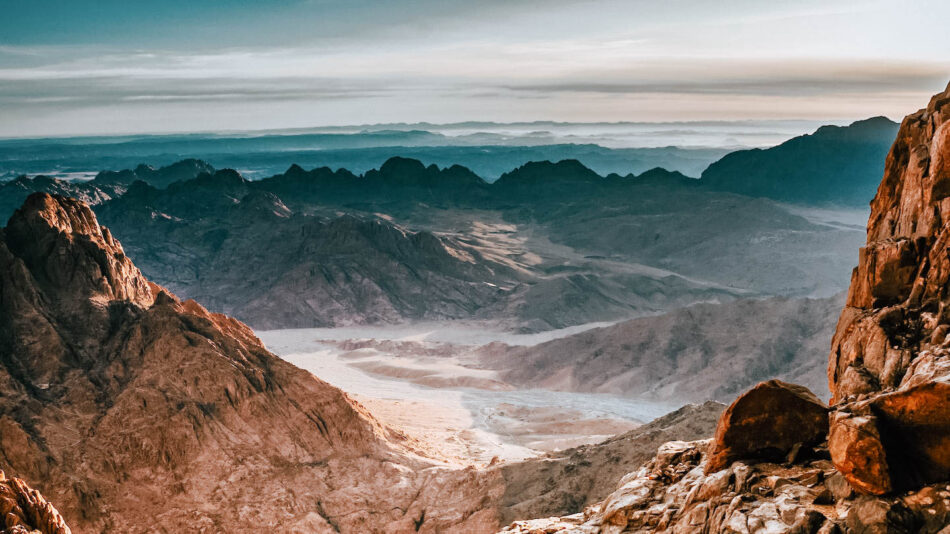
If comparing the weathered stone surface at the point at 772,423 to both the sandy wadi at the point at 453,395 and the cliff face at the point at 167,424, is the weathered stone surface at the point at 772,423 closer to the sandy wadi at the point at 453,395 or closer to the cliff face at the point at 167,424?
the cliff face at the point at 167,424

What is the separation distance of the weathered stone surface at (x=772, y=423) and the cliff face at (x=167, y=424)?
28662 millimetres

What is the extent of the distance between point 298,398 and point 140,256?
528 ft

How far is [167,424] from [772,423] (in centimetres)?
3868

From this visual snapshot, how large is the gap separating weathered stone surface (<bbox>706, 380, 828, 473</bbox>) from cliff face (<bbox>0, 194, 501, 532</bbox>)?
28662 millimetres

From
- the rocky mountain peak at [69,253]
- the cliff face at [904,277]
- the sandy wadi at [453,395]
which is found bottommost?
the sandy wadi at [453,395]

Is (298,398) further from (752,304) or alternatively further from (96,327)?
(752,304)

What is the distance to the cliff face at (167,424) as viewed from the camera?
4359cm

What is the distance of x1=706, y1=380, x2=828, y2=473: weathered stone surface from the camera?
16250 mm

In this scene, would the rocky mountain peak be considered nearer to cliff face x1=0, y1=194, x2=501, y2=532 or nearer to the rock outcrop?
cliff face x1=0, y1=194, x2=501, y2=532

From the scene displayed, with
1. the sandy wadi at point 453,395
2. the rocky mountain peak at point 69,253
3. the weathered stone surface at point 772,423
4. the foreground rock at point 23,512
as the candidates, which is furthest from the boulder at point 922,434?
the rocky mountain peak at point 69,253

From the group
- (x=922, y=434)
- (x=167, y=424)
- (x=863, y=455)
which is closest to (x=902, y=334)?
(x=922, y=434)

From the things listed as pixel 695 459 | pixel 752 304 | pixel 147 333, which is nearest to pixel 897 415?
pixel 695 459

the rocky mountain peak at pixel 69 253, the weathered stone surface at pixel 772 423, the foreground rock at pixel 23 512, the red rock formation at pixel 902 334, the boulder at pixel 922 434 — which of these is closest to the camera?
the boulder at pixel 922 434

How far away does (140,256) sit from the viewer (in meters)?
199
